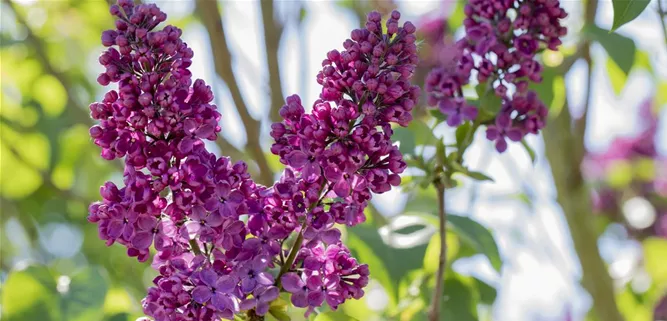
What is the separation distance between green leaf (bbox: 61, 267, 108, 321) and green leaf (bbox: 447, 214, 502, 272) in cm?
65

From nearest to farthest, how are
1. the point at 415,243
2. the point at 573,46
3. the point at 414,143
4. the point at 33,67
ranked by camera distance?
the point at 414,143, the point at 415,243, the point at 573,46, the point at 33,67

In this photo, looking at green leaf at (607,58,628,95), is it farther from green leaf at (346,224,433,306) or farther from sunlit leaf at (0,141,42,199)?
sunlit leaf at (0,141,42,199)

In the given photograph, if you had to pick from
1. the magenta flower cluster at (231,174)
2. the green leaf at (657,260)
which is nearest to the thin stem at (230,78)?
the magenta flower cluster at (231,174)

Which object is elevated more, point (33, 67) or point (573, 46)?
point (33, 67)

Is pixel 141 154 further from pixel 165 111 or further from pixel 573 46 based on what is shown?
pixel 573 46

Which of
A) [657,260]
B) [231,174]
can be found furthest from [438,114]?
[657,260]

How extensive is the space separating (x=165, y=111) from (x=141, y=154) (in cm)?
6

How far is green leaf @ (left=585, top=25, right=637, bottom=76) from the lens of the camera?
143cm

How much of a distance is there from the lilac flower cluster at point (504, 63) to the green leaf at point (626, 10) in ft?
0.49

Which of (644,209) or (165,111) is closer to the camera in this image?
(165,111)

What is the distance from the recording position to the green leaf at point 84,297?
4.75ft

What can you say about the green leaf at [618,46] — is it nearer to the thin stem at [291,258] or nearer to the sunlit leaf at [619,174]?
the thin stem at [291,258]

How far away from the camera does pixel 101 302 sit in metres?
1.48

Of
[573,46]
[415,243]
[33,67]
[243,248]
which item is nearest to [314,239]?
[243,248]
